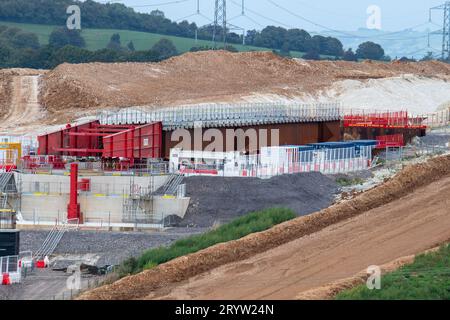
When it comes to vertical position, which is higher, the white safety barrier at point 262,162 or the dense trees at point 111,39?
the dense trees at point 111,39

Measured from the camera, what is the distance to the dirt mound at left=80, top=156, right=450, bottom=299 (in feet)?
90.4

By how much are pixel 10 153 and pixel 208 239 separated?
17.1 meters

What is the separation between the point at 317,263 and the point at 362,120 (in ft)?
Answer: 123

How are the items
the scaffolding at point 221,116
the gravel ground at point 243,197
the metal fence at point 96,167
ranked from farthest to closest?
the scaffolding at point 221,116
the metal fence at point 96,167
the gravel ground at point 243,197

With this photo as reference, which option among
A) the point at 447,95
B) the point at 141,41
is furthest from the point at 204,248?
the point at 141,41

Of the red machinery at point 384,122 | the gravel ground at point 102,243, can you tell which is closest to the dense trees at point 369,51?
the red machinery at point 384,122

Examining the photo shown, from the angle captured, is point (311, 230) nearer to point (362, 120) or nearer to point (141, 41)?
point (362, 120)

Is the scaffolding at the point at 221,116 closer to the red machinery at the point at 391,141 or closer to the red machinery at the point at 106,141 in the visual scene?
the red machinery at the point at 106,141

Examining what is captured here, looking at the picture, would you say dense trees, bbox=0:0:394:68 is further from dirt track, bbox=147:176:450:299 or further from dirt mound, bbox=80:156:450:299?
dirt track, bbox=147:176:450:299

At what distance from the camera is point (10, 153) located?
4934 centimetres

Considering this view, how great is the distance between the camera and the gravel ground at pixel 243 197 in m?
42.5

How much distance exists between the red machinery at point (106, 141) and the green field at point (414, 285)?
21586 millimetres

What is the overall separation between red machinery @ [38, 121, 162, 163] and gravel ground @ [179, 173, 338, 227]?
4294mm

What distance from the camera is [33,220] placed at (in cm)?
4316
